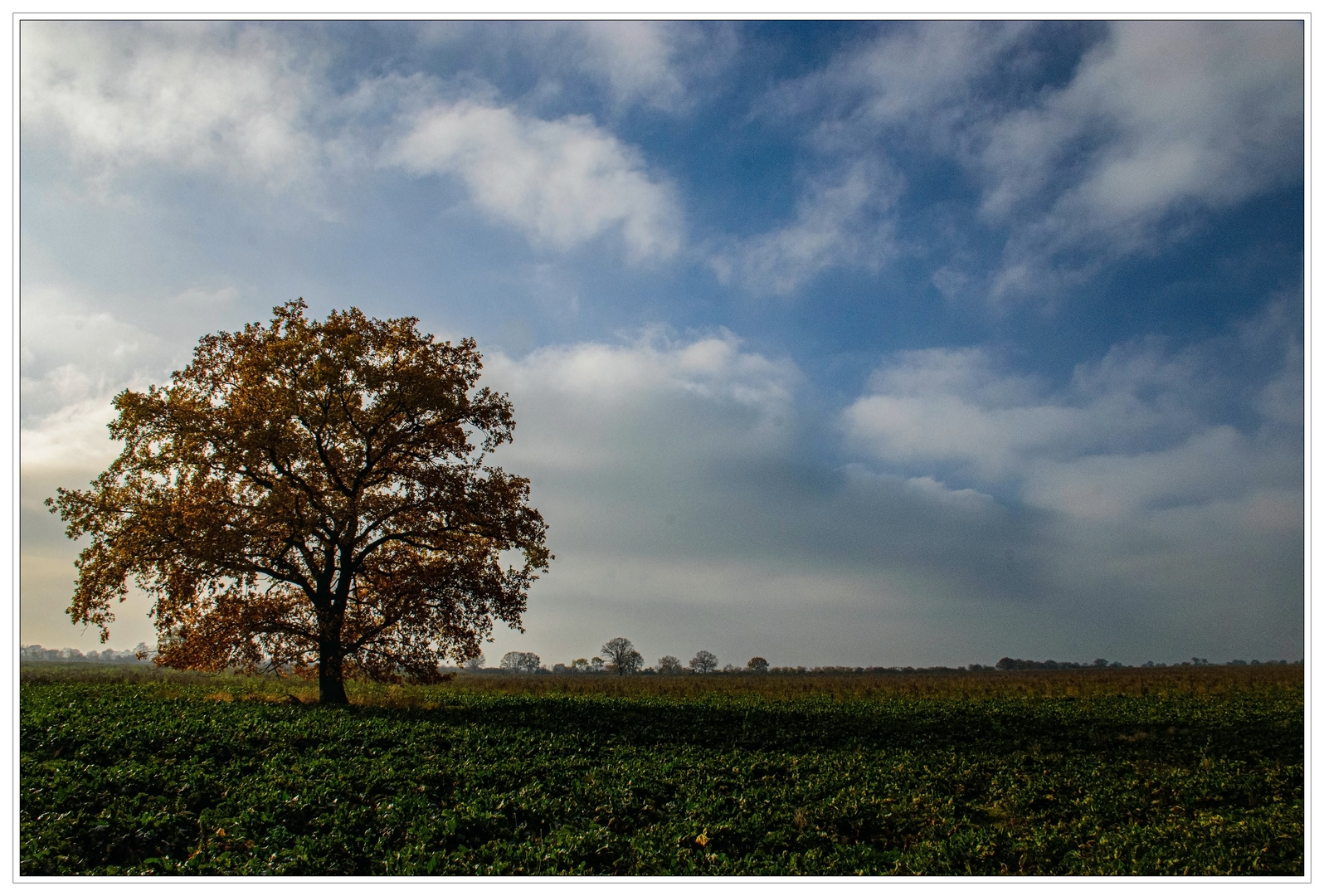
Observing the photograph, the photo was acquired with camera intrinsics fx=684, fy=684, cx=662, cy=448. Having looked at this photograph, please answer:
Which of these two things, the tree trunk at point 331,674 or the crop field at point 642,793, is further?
the tree trunk at point 331,674

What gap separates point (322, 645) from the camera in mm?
26875

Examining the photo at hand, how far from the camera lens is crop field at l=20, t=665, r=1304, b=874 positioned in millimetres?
11125

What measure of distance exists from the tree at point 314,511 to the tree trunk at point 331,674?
6cm

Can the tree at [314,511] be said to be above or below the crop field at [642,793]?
above

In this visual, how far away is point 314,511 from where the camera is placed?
84.7 feet

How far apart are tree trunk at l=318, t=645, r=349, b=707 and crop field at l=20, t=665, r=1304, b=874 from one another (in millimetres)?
4662

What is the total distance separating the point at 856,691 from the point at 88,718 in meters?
32.8

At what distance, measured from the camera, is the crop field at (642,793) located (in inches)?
438

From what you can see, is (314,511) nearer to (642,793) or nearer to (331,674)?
(331,674)

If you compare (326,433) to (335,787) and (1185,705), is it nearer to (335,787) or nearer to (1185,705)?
(335,787)

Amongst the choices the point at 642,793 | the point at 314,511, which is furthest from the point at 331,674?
the point at 642,793

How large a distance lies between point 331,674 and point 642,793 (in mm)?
17601
